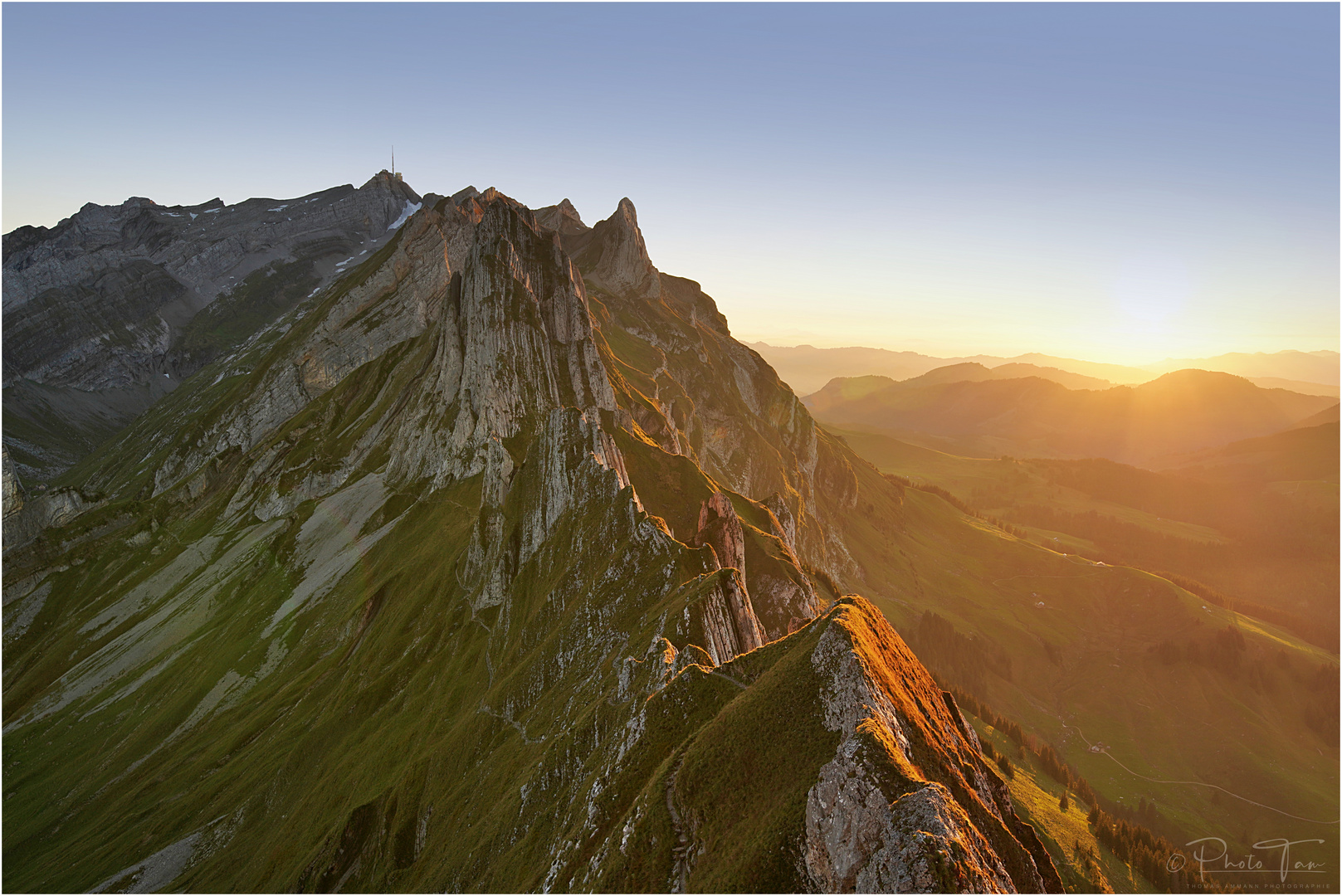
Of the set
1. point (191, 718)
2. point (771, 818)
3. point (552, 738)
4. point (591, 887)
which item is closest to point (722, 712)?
point (771, 818)

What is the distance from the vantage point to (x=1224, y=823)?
166 m
